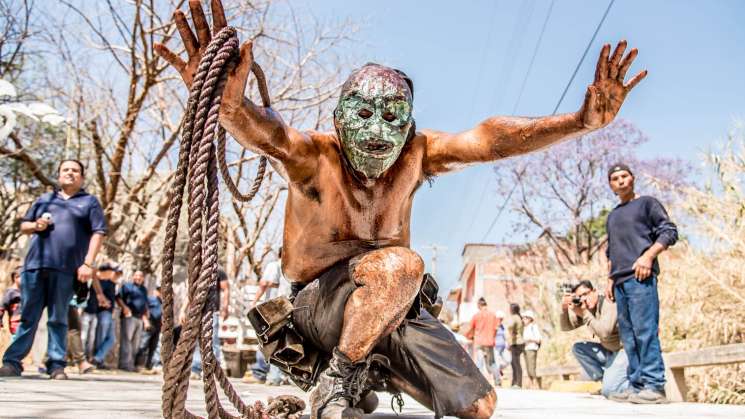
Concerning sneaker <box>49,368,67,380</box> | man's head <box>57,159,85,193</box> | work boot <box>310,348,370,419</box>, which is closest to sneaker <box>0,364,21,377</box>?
sneaker <box>49,368,67,380</box>

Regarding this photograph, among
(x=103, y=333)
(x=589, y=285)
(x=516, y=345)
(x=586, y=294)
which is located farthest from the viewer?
(x=516, y=345)

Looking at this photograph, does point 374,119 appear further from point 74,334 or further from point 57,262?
point 74,334

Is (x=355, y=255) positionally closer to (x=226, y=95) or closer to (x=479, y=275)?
(x=226, y=95)

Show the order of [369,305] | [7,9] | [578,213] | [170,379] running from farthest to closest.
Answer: [578,213], [7,9], [369,305], [170,379]

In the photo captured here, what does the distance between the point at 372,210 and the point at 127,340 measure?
24.2 feet

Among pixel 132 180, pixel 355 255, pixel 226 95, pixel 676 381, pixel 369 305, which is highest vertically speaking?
pixel 132 180

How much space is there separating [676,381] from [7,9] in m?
10.5

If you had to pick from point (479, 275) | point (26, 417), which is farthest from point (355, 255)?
point (479, 275)

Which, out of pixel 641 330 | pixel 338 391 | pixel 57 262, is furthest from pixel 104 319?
pixel 338 391

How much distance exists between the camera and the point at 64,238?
193 inches

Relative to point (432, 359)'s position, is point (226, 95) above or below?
above

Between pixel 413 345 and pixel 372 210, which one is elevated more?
pixel 372 210

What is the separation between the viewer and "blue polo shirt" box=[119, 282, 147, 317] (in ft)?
28.4

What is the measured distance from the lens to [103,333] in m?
7.68
